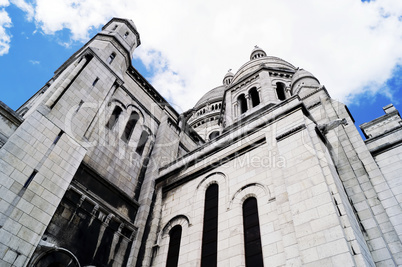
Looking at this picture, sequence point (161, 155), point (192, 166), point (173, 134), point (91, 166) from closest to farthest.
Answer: point (91, 166) < point (192, 166) < point (161, 155) < point (173, 134)

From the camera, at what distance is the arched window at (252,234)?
9.51 m

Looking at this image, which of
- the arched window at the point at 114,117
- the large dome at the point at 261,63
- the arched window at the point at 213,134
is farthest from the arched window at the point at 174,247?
the arched window at the point at 213,134

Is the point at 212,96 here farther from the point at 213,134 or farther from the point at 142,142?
the point at 142,142

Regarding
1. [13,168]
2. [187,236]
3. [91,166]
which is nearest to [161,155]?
[91,166]

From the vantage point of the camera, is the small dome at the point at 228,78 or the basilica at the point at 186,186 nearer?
the basilica at the point at 186,186

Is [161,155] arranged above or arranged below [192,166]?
above

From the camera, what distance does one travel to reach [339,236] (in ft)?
24.8

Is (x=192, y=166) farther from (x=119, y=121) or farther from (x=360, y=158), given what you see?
(x=360, y=158)

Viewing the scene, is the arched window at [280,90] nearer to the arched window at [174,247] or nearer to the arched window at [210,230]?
the arched window at [210,230]

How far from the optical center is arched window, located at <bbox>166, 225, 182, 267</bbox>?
38.5 feet

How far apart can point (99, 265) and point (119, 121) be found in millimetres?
7674

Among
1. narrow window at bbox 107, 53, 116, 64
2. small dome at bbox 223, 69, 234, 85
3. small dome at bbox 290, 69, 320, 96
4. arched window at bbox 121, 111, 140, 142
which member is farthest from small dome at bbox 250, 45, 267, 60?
arched window at bbox 121, 111, 140, 142

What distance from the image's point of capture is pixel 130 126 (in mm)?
17172

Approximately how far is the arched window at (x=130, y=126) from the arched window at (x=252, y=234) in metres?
8.03
